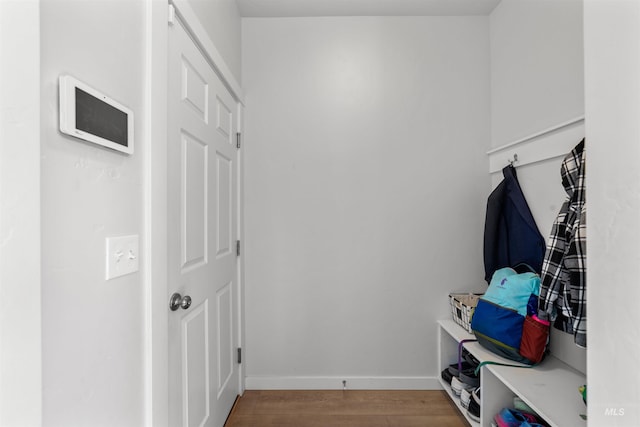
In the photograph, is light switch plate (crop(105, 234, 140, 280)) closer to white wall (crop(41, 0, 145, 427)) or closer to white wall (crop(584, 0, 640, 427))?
white wall (crop(41, 0, 145, 427))

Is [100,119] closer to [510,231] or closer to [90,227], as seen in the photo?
[90,227]

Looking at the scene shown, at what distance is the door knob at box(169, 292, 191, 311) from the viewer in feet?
3.83

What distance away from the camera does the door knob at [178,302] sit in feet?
3.83

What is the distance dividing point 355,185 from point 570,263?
49.7 inches

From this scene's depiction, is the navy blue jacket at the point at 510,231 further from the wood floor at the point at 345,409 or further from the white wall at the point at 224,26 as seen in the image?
the white wall at the point at 224,26

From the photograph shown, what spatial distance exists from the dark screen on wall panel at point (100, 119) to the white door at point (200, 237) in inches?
12.5

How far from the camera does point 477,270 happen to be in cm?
221

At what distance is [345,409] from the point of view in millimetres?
1958

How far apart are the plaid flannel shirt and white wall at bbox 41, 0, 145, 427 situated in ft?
4.92

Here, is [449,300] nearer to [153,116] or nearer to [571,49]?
[571,49]

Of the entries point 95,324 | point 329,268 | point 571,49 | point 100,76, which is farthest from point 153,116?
point 571,49

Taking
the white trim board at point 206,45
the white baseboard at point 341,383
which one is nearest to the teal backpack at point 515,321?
the white baseboard at point 341,383

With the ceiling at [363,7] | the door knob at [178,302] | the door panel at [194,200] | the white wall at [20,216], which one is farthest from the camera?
the ceiling at [363,7]

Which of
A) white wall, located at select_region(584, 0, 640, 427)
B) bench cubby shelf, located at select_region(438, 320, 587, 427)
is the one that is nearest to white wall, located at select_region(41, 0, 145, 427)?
white wall, located at select_region(584, 0, 640, 427)
